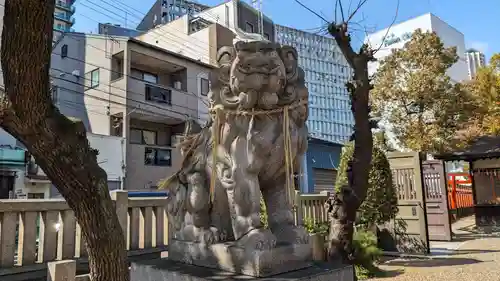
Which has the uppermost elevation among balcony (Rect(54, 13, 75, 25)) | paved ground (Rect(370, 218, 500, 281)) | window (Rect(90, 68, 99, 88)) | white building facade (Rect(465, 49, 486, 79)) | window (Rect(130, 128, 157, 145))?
balcony (Rect(54, 13, 75, 25))

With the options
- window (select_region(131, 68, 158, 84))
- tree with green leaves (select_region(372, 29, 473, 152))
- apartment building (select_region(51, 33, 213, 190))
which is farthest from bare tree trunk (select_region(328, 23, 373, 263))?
window (select_region(131, 68, 158, 84))

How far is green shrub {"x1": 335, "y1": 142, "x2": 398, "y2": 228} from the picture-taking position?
7055 mm

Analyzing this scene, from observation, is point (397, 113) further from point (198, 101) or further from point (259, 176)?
point (259, 176)

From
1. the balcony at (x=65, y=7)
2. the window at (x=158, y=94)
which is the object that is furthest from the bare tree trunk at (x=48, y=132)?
the balcony at (x=65, y=7)

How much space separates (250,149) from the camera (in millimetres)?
1896

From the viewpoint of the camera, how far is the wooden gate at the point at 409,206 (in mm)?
7367

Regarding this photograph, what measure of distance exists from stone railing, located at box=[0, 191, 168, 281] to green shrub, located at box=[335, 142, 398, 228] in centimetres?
394

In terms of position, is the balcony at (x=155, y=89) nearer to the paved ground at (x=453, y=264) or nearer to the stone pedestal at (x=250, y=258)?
the paved ground at (x=453, y=264)

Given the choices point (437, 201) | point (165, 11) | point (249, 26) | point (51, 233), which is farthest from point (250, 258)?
point (165, 11)

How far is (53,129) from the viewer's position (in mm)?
1971

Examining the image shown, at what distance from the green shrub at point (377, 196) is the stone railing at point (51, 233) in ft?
12.9

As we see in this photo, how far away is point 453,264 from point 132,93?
10.7 m

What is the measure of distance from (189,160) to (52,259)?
199 cm

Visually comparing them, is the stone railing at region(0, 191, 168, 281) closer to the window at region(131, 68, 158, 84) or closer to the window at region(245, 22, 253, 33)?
the window at region(131, 68, 158, 84)
